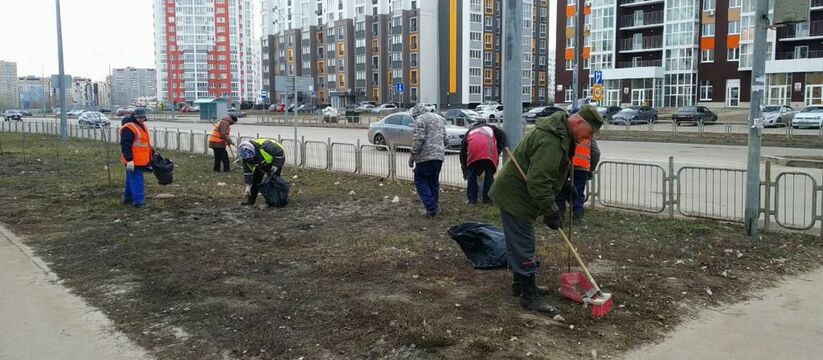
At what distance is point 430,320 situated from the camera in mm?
5078

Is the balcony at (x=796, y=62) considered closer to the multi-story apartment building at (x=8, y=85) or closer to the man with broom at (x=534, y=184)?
the man with broom at (x=534, y=184)

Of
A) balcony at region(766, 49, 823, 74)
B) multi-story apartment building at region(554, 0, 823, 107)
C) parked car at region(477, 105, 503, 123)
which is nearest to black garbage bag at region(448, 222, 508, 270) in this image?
parked car at region(477, 105, 503, 123)

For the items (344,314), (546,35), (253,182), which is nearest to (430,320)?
(344,314)

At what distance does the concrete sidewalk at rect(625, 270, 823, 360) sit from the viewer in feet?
15.0

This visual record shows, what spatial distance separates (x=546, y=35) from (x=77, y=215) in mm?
111818

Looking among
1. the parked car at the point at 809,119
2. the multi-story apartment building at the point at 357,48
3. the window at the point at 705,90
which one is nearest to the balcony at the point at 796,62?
the window at the point at 705,90

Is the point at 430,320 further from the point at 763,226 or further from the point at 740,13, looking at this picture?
the point at 740,13

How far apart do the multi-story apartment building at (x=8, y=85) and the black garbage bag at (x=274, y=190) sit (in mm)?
115193

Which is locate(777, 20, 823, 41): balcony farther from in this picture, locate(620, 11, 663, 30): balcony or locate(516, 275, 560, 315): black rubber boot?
locate(516, 275, 560, 315): black rubber boot

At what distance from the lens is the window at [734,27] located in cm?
6881

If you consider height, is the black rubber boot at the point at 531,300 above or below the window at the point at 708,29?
below

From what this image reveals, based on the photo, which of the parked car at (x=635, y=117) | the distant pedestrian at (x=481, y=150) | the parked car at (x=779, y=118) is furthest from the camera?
the parked car at (x=635, y=117)

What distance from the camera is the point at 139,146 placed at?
34.4 feet

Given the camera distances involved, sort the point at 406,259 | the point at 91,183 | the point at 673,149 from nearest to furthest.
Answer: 1. the point at 406,259
2. the point at 91,183
3. the point at 673,149
